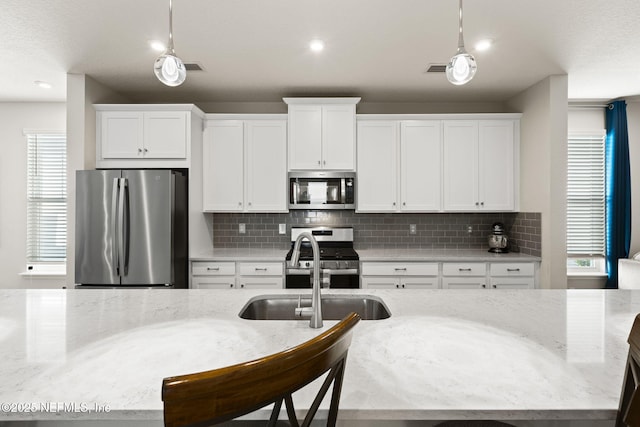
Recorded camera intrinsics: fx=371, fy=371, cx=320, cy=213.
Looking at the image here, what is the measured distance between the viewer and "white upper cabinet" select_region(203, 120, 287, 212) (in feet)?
13.0

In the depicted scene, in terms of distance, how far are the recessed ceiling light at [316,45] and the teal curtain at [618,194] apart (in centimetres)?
361

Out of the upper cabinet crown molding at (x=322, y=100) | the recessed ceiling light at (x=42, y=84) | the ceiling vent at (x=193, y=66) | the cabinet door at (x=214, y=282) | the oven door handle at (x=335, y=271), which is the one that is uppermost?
the recessed ceiling light at (x=42, y=84)

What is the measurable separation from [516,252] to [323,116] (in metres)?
2.54

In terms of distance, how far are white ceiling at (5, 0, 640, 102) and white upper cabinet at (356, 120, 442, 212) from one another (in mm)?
402

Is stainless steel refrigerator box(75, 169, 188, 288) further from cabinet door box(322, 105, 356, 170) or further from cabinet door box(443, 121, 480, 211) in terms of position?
cabinet door box(443, 121, 480, 211)

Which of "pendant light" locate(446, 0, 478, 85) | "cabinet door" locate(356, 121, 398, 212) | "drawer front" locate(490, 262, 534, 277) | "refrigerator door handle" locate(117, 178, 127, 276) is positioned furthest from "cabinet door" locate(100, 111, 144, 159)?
"drawer front" locate(490, 262, 534, 277)

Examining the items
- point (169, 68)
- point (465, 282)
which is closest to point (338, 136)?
point (465, 282)

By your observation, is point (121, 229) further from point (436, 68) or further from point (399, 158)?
point (436, 68)

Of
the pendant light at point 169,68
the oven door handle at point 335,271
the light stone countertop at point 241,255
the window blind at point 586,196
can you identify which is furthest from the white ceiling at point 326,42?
the oven door handle at point 335,271

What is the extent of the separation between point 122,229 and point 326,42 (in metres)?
2.29

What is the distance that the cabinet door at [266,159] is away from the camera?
3.95 meters

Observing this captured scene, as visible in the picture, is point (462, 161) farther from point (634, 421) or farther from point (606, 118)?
point (634, 421)

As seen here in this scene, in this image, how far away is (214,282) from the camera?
3635mm

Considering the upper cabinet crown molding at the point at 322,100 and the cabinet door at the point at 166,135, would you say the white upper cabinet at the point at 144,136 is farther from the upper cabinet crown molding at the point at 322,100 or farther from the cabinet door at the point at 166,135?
the upper cabinet crown molding at the point at 322,100
